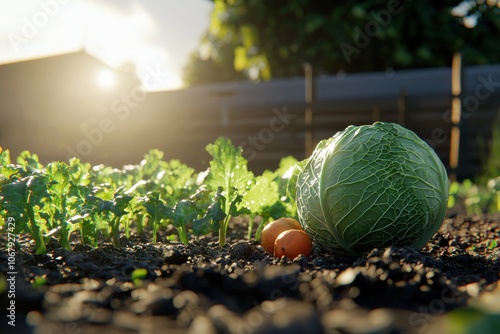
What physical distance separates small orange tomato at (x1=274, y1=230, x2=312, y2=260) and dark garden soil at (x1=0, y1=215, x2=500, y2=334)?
14 cm

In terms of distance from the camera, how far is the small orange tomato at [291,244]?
299 centimetres

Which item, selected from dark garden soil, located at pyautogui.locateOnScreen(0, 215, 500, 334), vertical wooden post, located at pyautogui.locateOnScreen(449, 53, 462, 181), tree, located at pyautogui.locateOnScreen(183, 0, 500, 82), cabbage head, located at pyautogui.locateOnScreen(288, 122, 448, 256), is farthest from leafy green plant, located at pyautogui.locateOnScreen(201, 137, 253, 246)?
tree, located at pyautogui.locateOnScreen(183, 0, 500, 82)

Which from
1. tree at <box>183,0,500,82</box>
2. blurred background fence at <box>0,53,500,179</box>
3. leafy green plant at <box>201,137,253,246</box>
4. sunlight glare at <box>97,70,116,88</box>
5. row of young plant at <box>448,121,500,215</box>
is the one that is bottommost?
row of young plant at <box>448,121,500,215</box>

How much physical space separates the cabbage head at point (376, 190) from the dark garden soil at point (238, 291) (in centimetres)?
22

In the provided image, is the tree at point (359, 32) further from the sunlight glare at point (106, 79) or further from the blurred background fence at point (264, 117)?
the sunlight glare at point (106, 79)

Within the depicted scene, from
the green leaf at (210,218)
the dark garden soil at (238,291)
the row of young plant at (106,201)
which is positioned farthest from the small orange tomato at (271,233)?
the green leaf at (210,218)

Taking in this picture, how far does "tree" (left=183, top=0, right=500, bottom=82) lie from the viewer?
48.5 ft

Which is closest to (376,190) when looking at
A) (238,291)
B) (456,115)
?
(238,291)

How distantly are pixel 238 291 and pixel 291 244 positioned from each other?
1154 mm

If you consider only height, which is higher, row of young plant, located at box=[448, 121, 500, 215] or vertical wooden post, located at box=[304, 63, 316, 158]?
vertical wooden post, located at box=[304, 63, 316, 158]

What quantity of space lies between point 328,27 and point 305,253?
1302cm

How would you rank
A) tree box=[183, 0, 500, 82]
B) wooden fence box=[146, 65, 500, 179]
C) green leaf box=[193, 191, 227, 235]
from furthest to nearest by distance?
tree box=[183, 0, 500, 82] → wooden fence box=[146, 65, 500, 179] → green leaf box=[193, 191, 227, 235]

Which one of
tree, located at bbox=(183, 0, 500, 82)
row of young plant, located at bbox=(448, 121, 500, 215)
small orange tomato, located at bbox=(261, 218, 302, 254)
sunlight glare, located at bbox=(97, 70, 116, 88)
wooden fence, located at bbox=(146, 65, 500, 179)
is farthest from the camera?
sunlight glare, located at bbox=(97, 70, 116, 88)

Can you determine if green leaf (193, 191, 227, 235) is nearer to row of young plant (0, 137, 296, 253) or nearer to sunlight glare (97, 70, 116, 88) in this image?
row of young plant (0, 137, 296, 253)
